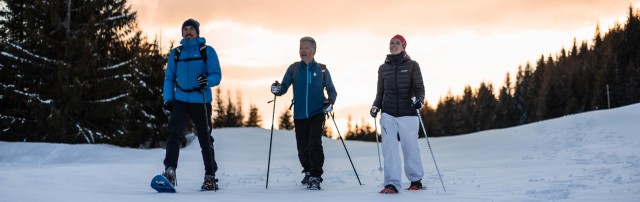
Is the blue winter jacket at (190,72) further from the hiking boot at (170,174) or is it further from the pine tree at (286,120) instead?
the pine tree at (286,120)

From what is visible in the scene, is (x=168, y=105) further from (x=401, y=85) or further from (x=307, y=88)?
(x=401, y=85)

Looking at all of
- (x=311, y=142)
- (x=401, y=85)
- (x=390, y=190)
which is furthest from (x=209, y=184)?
(x=401, y=85)

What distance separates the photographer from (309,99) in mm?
7973

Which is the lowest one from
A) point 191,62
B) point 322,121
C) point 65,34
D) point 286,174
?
point 286,174

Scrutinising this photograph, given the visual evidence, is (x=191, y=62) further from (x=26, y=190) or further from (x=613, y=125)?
(x=613, y=125)

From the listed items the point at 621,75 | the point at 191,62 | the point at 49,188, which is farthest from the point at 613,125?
the point at 621,75

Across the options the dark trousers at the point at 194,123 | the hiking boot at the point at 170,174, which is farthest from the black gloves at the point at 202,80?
the hiking boot at the point at 170,174

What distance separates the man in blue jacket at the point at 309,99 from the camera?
7832 millimetres

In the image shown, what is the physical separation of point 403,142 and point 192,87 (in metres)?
2.79

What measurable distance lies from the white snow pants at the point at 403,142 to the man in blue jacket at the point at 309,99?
884mm

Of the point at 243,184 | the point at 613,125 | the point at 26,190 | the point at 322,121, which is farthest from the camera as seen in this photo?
the point at 613,125

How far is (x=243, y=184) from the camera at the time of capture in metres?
8.55

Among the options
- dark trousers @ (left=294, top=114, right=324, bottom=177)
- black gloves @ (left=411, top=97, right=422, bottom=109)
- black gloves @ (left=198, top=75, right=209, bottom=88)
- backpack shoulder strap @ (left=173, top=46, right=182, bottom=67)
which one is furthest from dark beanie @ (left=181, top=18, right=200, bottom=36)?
black gloves @ (left=411, top=97, right=422, bottom=109)

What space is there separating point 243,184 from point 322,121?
1.62 meters
